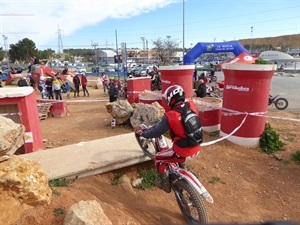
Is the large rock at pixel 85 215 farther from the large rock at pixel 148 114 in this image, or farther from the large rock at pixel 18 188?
the large rock at pixel 148 114

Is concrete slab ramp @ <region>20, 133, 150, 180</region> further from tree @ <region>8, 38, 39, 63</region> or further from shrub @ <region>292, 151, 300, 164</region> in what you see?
tree @ <region>8, 38, 39, 63</region>

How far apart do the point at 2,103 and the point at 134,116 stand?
12.0 ft

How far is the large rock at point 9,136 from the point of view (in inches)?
141

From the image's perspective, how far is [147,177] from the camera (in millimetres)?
4926

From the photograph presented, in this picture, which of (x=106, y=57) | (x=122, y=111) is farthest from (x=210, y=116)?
(x=106, y=57)

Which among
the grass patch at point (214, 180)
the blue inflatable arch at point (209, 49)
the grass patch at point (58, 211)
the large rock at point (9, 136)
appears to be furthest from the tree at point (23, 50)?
the grass patch at point (58, 211)

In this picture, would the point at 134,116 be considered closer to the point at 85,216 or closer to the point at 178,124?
the point at 178,124

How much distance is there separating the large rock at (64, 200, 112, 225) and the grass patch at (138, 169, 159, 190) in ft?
5.94

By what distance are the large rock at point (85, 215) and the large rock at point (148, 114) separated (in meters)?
4.14

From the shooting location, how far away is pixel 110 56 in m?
94.6

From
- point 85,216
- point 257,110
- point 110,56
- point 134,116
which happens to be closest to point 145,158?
point 85,216

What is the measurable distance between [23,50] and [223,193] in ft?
256

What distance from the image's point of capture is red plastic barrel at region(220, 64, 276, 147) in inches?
246

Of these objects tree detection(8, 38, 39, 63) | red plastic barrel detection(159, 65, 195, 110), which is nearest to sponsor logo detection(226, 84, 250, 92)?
red plastic barrel detection(159, 65, 195, 110)
